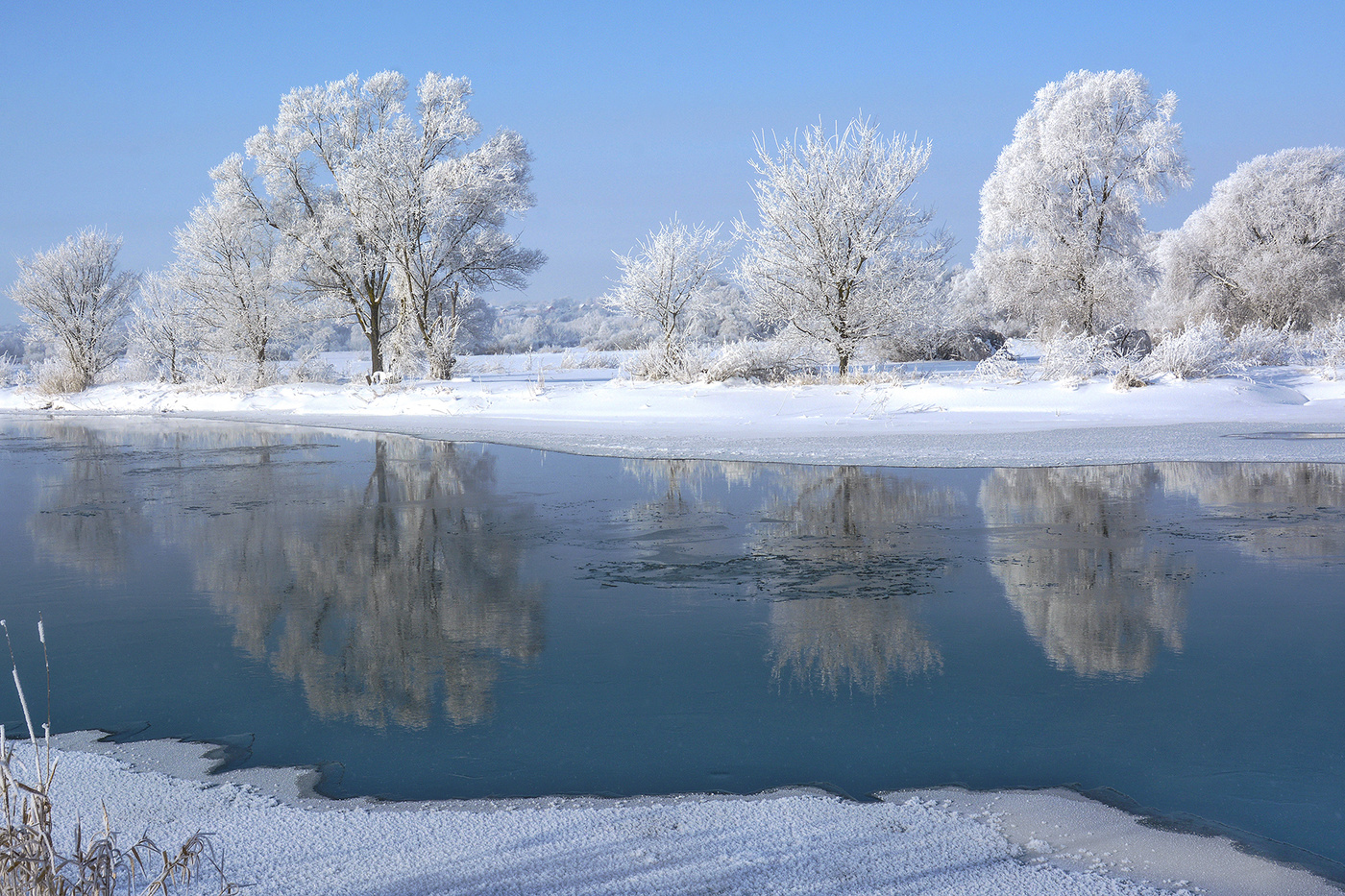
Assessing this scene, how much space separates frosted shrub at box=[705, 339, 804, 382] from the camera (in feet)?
66.7

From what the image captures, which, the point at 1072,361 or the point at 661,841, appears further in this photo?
the point at 1072,361

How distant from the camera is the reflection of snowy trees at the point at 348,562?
4.20 m

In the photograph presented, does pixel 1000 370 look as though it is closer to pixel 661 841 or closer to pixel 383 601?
pixel 383 601

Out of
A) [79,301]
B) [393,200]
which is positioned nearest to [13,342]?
[79,301]

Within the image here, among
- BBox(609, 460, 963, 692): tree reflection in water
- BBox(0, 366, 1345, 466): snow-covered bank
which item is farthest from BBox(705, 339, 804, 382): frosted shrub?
BBox(609, 460, 963, 692): tree reflection in water

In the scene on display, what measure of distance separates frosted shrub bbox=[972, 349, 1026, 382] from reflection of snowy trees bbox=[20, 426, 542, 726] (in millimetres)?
10875

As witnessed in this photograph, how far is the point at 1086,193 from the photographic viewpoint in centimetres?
2858

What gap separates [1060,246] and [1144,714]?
2807 centimetres

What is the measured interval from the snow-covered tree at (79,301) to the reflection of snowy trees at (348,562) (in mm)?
25861

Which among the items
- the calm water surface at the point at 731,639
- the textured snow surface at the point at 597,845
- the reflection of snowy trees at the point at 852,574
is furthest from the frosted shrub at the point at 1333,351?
the textured snow surface at the point at 597,845

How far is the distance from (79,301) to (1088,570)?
3817 centimetres

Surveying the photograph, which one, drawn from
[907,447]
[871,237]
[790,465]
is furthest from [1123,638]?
[871,237]

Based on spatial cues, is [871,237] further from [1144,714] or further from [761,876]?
[761,876]

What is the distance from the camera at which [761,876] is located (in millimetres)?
2537
